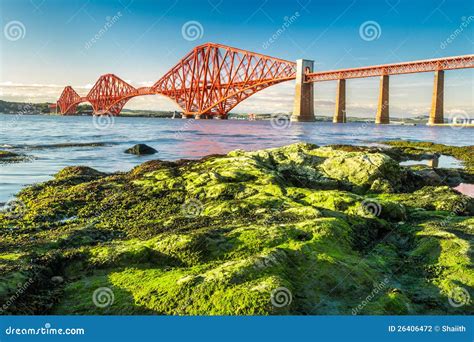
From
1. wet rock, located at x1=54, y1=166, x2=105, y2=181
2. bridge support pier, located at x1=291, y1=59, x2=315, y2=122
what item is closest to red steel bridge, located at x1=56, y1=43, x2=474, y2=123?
bridge support pier, located at x1=291, y1=59, x2=315, y2=122

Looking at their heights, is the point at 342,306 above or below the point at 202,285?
below

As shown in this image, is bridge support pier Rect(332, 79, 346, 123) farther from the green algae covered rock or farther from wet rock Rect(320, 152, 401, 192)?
the green algae covered rock

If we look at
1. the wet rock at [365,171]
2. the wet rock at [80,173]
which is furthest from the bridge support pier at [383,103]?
the wet rock at [80,173]

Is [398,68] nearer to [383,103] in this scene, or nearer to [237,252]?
[383,103]

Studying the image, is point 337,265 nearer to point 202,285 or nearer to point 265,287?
point 265,287


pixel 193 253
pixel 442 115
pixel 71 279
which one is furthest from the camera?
pixel 442 115

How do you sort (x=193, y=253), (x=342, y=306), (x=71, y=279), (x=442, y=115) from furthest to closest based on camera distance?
(x=442, y=115)
(x=193, y=253)
(x=71, y=279)
(x=342, y=306)

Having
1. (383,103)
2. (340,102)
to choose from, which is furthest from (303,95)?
(383,103)

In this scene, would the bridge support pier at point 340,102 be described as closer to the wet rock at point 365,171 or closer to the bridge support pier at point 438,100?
the bridge support pier at point 438,100

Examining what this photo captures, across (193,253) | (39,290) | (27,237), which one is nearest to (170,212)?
(27,237)
